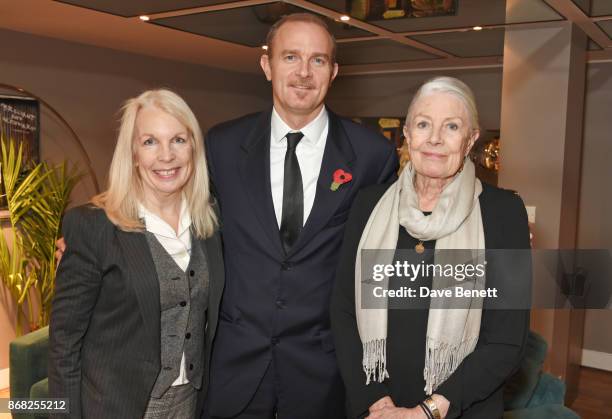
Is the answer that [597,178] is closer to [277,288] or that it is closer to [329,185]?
[329,185]

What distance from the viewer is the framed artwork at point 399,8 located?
3.69 m

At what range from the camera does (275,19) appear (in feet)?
13.0

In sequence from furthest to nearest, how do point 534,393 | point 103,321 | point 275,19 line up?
1. point 275,19
2. point 534,393
3. point 103,321

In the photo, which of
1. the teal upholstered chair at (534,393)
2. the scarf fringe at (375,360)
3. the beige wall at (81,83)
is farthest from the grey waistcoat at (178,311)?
the beige wall at (81,83)

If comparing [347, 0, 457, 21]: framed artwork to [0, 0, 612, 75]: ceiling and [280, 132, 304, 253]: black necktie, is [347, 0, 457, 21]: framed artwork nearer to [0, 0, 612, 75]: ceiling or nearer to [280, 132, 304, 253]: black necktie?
[0, 0, 612, 75]: ceiling

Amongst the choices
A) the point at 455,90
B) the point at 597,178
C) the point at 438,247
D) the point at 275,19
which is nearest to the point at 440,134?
the point at 455,90

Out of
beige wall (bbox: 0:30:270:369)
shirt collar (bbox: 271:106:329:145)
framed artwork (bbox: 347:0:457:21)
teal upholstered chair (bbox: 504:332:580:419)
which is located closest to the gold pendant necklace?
shirt collar (bbox: 271:106:329:145)

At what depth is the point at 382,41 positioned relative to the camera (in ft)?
16.5

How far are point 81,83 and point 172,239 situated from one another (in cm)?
437

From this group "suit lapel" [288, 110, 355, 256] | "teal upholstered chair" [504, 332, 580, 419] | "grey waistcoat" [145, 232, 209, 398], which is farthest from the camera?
"teal upholstered chair" [504, 332, 580, 419]

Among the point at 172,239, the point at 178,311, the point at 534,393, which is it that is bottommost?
the point at 534,393

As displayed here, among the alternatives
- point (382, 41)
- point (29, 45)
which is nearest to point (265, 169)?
point (382, 41)

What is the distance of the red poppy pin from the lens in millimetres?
1960

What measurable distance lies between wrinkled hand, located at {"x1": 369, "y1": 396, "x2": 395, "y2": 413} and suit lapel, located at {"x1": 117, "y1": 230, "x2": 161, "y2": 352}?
646 mm
